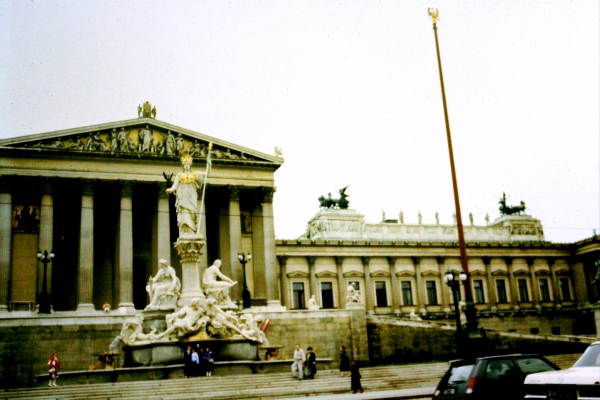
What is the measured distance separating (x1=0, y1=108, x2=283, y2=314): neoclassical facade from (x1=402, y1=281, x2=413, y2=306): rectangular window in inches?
779

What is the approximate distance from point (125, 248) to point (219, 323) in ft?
69.2

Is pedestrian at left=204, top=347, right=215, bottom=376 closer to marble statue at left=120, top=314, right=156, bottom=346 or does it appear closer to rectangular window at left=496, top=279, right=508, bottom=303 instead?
marble statue at left=120, top=314, right=156, bottom=346

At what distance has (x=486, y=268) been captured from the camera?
7162 cm

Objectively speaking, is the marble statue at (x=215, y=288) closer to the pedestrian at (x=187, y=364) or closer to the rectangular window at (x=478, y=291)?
the pedestrian at (x=187, y=364)

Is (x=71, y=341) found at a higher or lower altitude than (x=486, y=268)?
lower

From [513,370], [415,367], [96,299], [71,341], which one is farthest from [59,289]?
[513,370]

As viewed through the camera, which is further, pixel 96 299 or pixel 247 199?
pixel 247 199

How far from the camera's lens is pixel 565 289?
75.4 m

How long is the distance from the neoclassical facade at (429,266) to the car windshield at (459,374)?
48734 millimetres

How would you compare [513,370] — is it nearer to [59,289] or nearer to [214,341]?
[214,341]

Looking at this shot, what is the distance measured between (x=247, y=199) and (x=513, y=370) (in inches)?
1682

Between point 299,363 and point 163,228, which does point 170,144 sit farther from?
point 299,363

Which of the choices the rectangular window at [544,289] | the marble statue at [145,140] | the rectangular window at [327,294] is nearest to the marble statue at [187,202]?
the marble statue at [145,140]

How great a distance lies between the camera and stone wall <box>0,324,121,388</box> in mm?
34656
